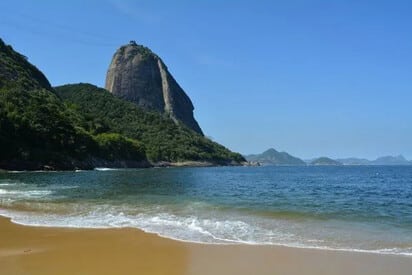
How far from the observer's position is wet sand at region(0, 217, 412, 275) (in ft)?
34.2

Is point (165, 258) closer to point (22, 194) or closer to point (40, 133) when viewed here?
point (22, 194)

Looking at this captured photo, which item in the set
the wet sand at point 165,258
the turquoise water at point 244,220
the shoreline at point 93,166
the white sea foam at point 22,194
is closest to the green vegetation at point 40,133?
the shoreline at point 93,166

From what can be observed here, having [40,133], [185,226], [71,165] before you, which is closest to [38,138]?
[40,133]

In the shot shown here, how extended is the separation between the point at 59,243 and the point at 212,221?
7.03 m

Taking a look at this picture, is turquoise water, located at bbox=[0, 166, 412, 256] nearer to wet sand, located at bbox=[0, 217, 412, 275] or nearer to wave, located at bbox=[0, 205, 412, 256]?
wave, located at bbox=[0, 205, 412, 256]

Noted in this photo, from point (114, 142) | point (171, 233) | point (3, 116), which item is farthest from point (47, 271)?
point (114, 142)

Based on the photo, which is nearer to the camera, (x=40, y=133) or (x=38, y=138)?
(x=38, y=138)

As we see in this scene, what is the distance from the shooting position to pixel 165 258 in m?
11.7

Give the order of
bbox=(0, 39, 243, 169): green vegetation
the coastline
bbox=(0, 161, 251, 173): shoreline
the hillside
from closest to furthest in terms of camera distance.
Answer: the coastline
bbox=(0, 161, 251, 173): shoreline
the hillside
bbox=(0, 39, 243, 169): green vegetation

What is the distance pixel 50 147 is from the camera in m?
96.2

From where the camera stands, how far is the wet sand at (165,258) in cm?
1042

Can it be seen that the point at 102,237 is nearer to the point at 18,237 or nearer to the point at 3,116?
the point at 18,237

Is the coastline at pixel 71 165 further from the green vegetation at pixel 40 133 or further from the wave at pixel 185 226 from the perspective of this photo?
the wave at pixel 185 226

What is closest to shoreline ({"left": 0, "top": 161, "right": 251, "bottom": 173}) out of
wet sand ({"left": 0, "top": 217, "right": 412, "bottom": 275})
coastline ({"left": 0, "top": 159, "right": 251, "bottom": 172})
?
coastline ({"left": 0, "top": 159, "right": 251, "bottom": 172})
